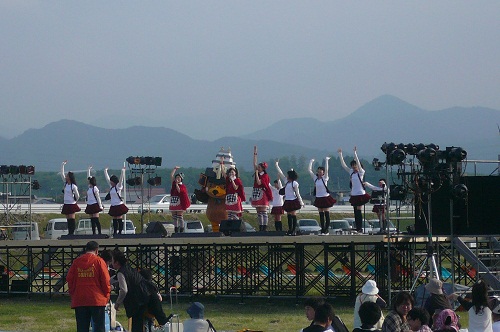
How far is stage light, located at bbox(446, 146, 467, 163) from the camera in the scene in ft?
67.1

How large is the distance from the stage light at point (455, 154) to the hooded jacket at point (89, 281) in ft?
27.7

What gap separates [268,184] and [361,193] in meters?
2.47

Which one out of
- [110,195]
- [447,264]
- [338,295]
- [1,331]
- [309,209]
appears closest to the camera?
[1,331]

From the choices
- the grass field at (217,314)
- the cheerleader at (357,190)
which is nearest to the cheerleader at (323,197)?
the cheerleader at (357,190)

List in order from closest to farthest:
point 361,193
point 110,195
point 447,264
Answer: point 361,193 → point 110,195 → point 447,264

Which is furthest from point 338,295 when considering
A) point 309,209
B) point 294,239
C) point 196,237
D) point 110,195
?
point 309,209

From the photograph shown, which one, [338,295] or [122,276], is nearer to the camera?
[122,276]

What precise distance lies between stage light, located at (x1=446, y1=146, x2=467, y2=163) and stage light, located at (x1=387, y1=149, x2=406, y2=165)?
87 cm

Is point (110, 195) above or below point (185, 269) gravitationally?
above

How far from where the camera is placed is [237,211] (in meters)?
27.0

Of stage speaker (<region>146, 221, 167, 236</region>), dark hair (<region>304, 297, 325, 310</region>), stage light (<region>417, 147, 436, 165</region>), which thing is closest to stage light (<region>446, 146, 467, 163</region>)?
stage light (<region>417, 147, 436, 165</region>)

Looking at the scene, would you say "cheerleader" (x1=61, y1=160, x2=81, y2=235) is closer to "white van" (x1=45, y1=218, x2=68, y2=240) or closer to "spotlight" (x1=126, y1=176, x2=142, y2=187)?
"spotlight" (x1=126, y1=176, x2=142, y2=187)

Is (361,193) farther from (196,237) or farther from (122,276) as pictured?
(122,276)

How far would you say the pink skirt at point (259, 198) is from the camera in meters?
26.9
